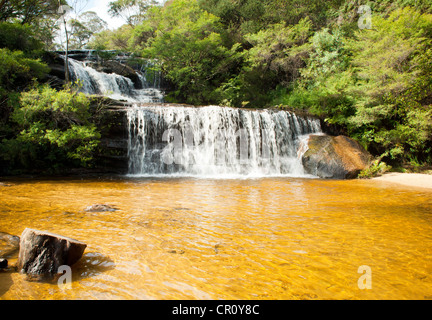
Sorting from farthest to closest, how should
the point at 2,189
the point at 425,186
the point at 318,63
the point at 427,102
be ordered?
the point at 318,63 → the point at 427,102 → the point at 425,186 → the point at 2,189

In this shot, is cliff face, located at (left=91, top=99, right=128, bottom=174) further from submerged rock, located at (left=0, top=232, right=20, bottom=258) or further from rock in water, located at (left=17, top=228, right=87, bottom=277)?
rock in water, located at (left=17, top=228, right=87, bottom=277)

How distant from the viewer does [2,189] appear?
21.5 ft

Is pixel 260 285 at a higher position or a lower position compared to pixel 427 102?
lower

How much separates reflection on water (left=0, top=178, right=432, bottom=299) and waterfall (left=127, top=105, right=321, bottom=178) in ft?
19.4

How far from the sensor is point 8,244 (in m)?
2.84

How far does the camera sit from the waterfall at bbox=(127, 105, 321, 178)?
38.3 feet

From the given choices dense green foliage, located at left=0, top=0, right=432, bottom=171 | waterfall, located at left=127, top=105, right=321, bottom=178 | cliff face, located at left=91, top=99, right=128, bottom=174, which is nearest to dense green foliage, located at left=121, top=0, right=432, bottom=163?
dense green foliage, located at left=0, top=0, right=432, bottom=171

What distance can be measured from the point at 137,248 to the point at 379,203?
534 centimetres

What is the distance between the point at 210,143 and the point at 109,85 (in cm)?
968

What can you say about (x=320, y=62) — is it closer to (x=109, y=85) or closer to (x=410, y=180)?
(x=410, y=180)

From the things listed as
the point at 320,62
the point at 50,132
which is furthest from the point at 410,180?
the point at 50,132
